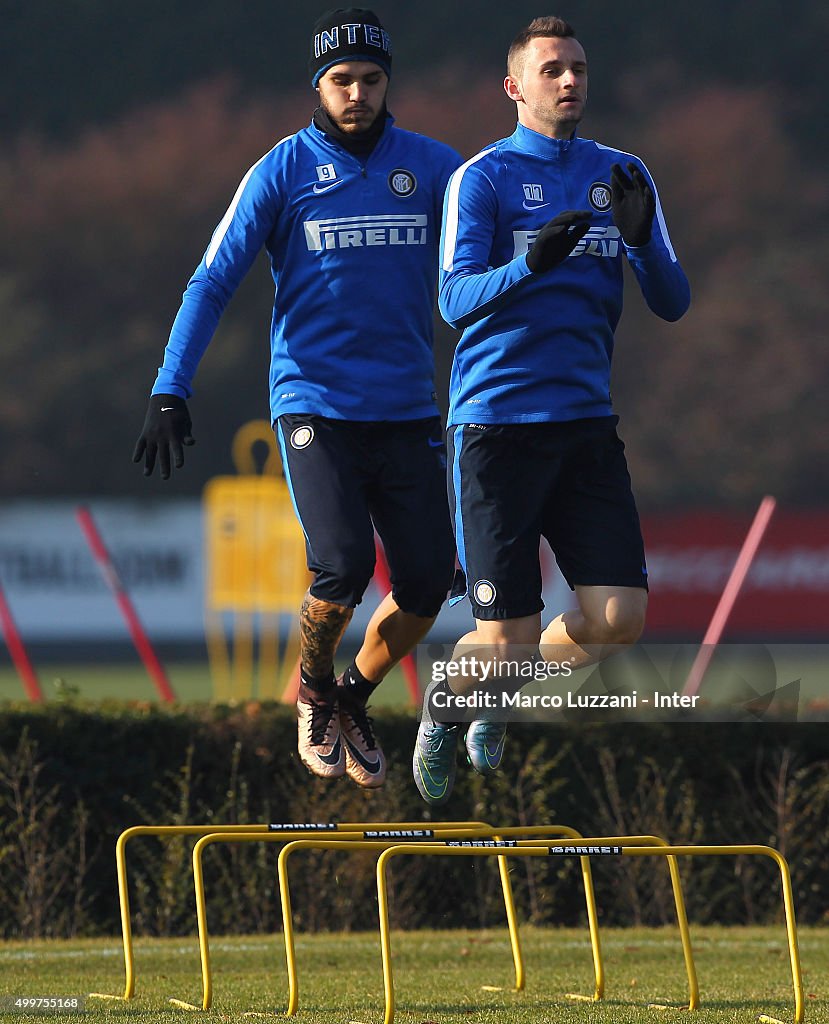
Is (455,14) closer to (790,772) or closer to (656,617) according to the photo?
(656,617)

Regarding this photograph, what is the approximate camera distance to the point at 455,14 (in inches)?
1388

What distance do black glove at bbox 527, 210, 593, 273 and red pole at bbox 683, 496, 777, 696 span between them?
3737mm

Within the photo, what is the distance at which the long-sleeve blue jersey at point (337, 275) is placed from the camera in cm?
A: 625

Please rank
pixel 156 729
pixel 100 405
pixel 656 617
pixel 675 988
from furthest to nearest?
pixel 100 405, pixel 656 617, pixel 156 729, pixel 675 988

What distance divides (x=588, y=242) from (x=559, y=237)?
51cm

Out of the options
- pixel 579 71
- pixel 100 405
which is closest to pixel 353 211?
pixel 579 71

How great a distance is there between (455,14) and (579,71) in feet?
99.1

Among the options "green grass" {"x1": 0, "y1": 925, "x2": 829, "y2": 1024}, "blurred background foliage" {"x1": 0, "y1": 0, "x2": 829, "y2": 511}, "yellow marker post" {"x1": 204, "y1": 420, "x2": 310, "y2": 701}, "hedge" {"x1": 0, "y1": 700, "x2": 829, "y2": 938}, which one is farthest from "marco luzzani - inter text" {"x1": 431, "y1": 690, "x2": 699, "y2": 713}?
"blurred background foliage" {"x1": 0, "y1": 0, "x2": 829, "y2": 511}

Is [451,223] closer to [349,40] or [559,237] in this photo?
[559,237]

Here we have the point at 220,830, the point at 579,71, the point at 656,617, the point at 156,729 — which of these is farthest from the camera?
the point at 656,617

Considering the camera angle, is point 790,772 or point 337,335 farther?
point 790,772

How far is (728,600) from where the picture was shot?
34.2 ft

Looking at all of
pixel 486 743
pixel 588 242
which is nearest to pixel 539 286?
pixel 588 242

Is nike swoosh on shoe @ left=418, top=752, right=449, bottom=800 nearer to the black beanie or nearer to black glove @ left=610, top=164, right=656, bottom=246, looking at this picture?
black glove @ left=610, top=164, right=656, bottom=246
